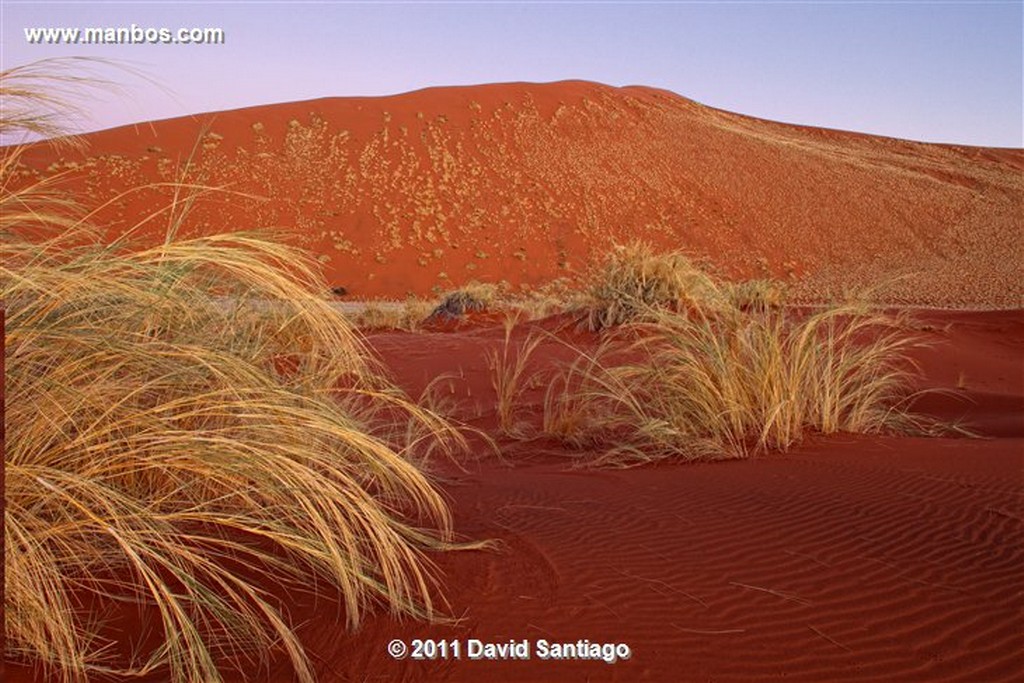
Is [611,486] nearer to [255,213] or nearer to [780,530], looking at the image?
[780,530]

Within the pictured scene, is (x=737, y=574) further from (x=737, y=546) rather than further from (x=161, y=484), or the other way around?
(x=161, y=484)

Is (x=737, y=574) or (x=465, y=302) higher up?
(x=737, y=574)

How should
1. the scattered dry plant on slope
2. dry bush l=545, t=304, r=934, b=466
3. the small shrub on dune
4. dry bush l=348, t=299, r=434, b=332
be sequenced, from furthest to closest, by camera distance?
1. the small shrub on dune
2. dry bush l=348, t=299, r=434, b=332
3. dry bush l=545, t=304, r=934, b=466
4. the scattered dry plant on slope

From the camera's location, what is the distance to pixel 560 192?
135 feet

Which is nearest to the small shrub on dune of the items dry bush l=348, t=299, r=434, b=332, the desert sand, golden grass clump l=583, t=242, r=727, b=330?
dry bush l=348, t=299, r=434, b=332

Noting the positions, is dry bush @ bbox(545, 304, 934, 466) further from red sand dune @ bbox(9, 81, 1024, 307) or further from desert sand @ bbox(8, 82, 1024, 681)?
red sand dune @ bbox(9, 81, 1024, 307)

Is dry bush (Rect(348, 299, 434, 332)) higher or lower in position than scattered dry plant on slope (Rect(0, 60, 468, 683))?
lower

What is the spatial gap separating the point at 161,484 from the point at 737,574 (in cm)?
194

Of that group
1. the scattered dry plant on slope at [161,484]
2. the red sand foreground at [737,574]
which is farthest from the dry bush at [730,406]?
the scattered dry plant on slope at [161,484]

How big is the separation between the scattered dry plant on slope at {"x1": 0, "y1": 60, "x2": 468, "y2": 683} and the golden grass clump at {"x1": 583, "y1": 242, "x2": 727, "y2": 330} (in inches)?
317

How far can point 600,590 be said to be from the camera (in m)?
2.86

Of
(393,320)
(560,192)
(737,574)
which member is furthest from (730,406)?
(560,192)

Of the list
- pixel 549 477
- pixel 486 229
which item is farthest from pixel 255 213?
pixel 549 477

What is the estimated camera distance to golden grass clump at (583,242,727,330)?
11.3 metres
